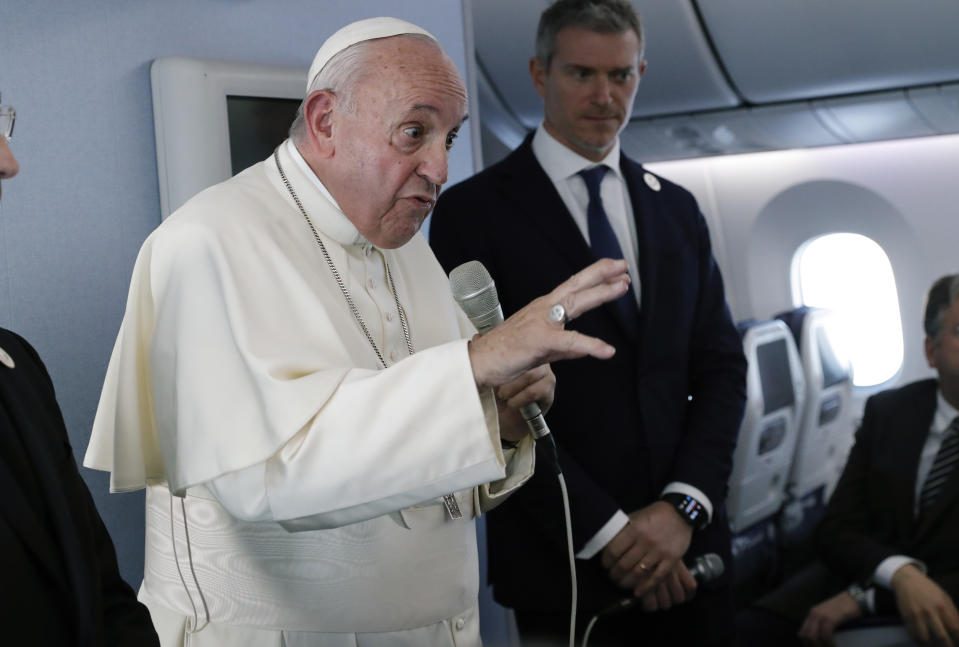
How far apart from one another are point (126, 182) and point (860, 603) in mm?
2923

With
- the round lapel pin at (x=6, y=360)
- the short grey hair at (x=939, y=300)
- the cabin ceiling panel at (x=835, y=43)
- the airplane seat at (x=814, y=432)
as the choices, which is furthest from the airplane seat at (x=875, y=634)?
the round lapel pin at (x=6, y=360)

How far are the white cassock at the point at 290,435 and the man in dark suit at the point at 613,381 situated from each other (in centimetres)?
69

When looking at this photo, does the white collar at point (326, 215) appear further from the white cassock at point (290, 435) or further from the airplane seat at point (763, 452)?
the airplane seat at point (763, 452)

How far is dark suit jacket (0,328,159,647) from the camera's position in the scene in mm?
1235

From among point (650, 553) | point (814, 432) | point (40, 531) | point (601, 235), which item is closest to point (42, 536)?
point (40, 531)

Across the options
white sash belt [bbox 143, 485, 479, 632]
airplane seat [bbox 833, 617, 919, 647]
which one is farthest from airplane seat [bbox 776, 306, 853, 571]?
white sash belt [bbox 143, 485, 479, 632]

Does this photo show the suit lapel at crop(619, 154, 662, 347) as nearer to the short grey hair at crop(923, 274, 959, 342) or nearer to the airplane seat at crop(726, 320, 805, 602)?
the short grey hair at crop(923, 274, 959, 342)

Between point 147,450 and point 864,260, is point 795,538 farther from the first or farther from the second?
point 147,450

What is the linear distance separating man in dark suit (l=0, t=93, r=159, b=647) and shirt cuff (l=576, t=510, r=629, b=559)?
1.25 meters

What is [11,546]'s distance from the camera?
4.02 ft

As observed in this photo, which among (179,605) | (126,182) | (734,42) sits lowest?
(179,605)

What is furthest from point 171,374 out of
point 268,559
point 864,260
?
point 864,260

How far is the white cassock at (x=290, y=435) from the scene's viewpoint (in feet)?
4.47

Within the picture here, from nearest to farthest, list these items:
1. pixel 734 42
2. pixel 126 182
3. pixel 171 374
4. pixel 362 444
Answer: pixel 362 444 < pixel 171 374 < pixel 126 182 < pixel 734 42
